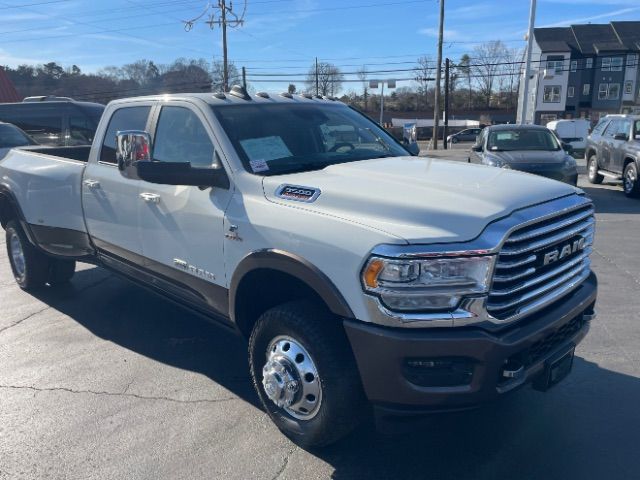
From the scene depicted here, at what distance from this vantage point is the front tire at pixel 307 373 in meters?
2.75

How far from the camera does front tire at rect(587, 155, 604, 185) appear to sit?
14.2m

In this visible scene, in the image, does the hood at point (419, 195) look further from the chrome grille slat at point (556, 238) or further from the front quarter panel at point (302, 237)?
the chrome grille slat at point (556, 238)

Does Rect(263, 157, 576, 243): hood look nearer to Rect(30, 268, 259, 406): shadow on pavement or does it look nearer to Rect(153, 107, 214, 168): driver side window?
Rect(153, 107, 214, 168): driver side window

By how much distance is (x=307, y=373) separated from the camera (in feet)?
9.54

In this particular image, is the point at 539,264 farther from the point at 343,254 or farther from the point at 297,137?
the point at 297,137

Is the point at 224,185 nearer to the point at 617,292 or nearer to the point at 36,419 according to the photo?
the point at 36,419

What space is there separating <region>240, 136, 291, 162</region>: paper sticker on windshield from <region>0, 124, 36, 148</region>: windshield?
9976mm

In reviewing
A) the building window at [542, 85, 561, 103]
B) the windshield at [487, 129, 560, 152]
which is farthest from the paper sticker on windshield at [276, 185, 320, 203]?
the building window at [542, 85, 561, 103]

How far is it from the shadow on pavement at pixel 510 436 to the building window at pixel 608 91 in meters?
71.9

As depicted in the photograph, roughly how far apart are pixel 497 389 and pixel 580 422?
3.93 feet

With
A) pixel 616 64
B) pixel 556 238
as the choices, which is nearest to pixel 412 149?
pixel 556 238

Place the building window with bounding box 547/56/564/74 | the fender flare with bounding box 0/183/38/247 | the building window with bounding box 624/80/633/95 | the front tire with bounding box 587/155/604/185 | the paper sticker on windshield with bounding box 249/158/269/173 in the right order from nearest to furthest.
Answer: the paper sticker on windshield with bounding box 249/158/269/173
the fender flare with bounding box 0/183/38/247
the front tire with bounding box 587/155/604/185
the building window with bounding box 547/56/564/74
the building window with bounding box 624/80/633/95

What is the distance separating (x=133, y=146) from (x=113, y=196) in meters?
0.93

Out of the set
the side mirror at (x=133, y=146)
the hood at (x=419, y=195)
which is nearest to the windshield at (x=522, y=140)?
the hood at (x=419, y=195)
